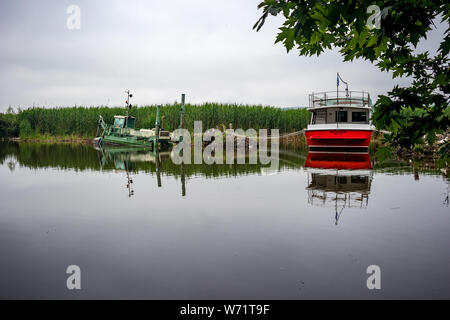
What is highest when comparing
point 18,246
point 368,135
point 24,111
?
point 24,111

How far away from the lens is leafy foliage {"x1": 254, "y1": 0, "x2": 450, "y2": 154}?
2471mm

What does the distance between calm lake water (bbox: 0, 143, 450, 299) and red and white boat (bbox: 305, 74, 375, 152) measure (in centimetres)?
1207

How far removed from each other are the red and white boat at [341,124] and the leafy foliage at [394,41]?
1980cm

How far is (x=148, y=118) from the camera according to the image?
145 feet

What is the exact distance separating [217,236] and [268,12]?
408 cm

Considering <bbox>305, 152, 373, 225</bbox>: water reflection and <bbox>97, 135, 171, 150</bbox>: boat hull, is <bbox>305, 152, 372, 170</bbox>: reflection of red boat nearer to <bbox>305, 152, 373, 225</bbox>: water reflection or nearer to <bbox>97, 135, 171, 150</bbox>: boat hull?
<bbox>305, 152, 373, 225</bbox>: water reflection

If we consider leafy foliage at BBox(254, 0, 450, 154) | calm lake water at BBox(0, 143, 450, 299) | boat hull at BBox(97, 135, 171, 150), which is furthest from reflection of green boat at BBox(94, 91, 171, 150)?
leafy foliage at BBox(254, 0, 450, 154)

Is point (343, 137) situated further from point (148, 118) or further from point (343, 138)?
point (148, 118)

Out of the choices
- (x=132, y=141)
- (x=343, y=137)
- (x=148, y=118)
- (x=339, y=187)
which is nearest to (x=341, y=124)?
(x=343, y=137)

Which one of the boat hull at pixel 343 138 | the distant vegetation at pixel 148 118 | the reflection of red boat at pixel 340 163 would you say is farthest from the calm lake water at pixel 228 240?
the distant vegetation at pixel 148 118

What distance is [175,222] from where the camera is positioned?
265 inches

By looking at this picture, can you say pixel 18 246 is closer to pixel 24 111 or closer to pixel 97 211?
pixel 97 211

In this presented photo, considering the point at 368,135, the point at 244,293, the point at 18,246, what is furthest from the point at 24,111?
the point at 244,293

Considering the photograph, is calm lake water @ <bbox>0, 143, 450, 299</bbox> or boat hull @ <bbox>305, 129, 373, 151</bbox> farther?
boat hull @ <bbox>305, 129, 373, 151</bbox>
